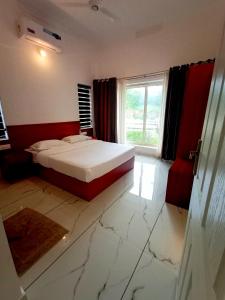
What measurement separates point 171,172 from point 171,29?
129 inches

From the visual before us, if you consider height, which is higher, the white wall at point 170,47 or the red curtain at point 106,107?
the white wall at point 170,47

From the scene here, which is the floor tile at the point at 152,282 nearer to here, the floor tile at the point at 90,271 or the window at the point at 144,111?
the floor tile at the point at 90,271

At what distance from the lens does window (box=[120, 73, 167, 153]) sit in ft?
12.6

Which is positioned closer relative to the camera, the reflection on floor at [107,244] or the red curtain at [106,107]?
the reflection on floor at [107,244]

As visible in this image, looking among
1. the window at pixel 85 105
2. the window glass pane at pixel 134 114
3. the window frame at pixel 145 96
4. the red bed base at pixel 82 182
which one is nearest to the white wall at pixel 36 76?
the window at pixel 85 105

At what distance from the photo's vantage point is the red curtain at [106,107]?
14.0 ft

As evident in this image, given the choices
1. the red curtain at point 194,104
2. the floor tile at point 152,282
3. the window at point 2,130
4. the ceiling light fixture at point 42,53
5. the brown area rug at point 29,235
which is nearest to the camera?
the floor tile at point 152,282

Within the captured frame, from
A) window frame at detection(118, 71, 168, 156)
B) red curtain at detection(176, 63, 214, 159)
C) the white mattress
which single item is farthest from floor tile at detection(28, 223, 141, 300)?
window frame at detection(118, 71, 168, 156)

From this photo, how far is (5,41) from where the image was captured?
258 cm

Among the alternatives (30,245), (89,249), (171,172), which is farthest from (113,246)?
(171,172)

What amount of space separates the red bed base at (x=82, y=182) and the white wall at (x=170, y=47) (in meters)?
2.66

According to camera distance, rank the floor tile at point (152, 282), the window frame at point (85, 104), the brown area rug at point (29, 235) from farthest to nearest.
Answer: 1. the window frame at point (85, 104)
2. the brown area rug at point (29, 235)
3. the floor tile at point (152, 282)

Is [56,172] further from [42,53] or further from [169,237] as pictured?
[42,53]

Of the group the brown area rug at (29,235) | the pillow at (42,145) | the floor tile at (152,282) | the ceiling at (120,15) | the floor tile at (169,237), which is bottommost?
the floor tile at (152,282)
